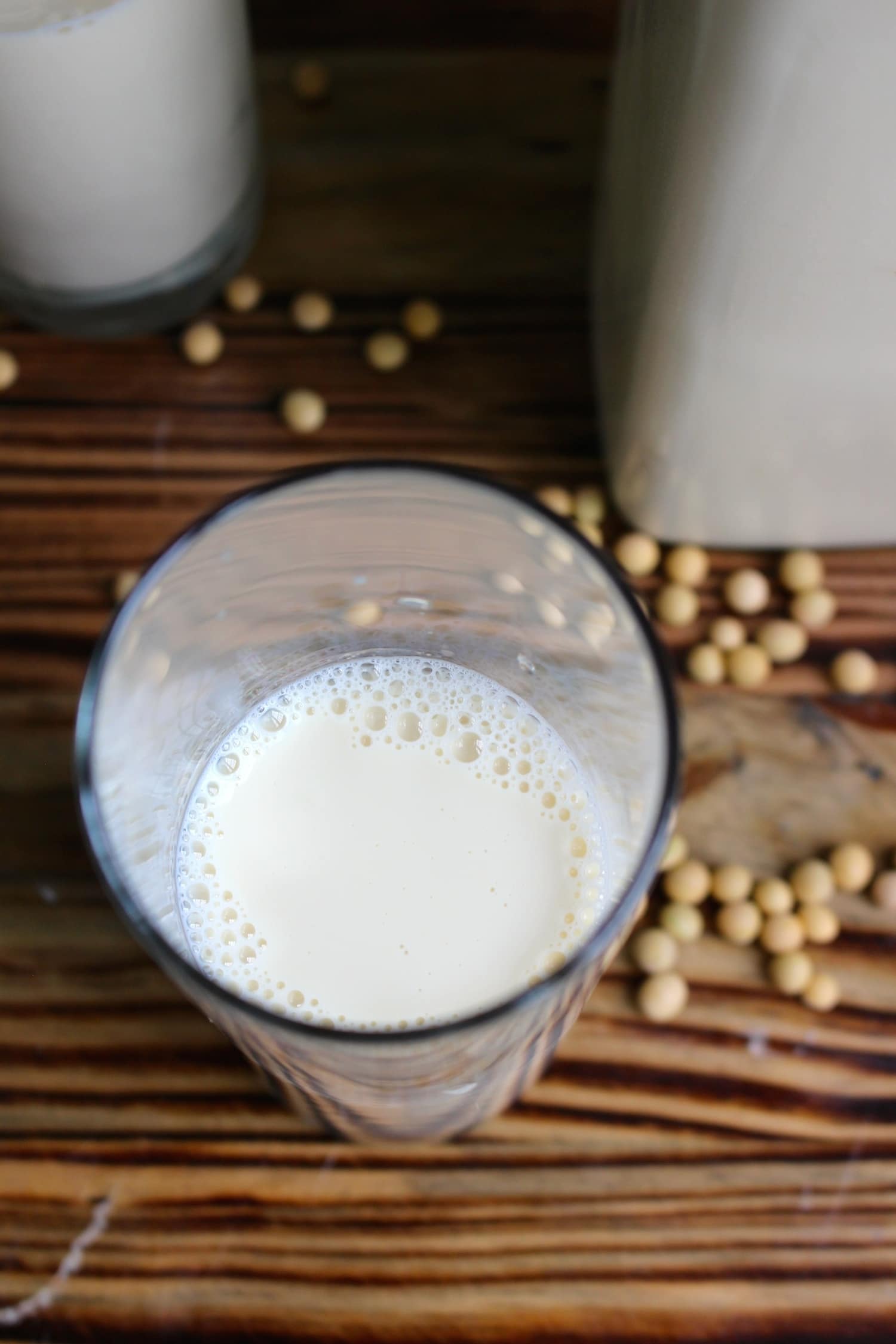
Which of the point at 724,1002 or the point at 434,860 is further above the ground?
the point at 434,860

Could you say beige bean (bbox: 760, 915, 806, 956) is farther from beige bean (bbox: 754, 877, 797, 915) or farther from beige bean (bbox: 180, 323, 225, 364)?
beige bean (bbox: 180, 323, 225, 364)

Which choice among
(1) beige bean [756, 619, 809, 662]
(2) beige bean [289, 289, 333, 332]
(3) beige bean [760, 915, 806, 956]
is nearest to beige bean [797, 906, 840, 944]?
(3) beige bean [760, 915, 806, 956]

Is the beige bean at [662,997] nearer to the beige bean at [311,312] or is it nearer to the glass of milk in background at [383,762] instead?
the glass of milk in background at [383,762]

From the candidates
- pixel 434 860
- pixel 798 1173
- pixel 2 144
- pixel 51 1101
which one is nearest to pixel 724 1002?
pixel 798 1173

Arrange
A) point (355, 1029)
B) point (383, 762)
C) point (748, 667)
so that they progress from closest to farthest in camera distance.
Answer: point (355, 1029), point (383, 762), point (748, 667)

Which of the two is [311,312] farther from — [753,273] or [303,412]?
[753,273]

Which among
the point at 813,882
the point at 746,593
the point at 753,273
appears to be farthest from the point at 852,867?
the point at 753,273

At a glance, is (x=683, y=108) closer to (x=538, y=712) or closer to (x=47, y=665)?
(x=538, y=712)
